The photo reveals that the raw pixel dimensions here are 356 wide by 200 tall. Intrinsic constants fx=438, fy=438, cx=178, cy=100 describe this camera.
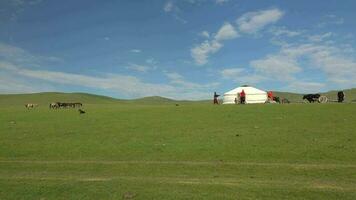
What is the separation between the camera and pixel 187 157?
25.3 m

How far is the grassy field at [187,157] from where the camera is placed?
16.1 meters

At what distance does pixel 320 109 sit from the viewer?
48.3 meters

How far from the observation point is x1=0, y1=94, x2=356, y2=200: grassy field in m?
16.1

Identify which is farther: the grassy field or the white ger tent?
the white ger tent

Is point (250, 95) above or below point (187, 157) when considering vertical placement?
above

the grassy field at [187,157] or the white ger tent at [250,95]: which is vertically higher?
the white ger tent at [250,95]

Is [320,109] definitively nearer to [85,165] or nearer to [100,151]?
[100,151]

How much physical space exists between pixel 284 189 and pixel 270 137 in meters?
15.6

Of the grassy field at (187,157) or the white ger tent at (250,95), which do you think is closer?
the grassy field at (187,157)

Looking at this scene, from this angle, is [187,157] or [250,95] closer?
[187,157]

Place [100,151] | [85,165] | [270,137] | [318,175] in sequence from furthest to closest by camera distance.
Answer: [270,137] < [100,151] < [85,165] < [318,175]

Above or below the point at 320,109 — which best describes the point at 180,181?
below

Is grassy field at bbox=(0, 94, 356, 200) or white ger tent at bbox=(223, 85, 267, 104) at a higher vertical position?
white ger tent at bbox=(223, 85, 267, 104)

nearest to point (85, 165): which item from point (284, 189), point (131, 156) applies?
point (131, 156)
